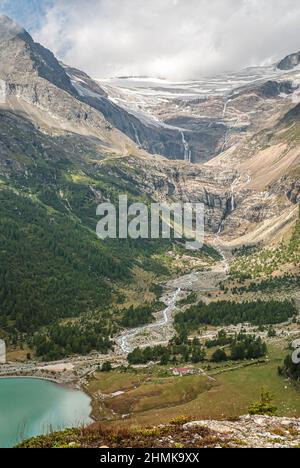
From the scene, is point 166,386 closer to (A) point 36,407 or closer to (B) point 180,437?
(A) point 36,407

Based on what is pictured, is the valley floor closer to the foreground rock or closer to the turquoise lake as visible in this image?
the turquoise lake

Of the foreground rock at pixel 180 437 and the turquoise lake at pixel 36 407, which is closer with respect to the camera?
the foreground rock at pixel 180 437

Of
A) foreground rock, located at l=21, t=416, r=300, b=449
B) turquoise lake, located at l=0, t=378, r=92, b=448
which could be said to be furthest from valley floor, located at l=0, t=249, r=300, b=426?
foreground rock, located at l=21, t=416, r=300, b=449

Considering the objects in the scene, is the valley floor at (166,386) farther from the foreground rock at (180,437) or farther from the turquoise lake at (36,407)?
the foreground rock at (180,437)

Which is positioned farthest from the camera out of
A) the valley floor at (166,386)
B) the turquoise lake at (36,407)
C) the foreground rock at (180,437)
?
the valley floor at (166,386)

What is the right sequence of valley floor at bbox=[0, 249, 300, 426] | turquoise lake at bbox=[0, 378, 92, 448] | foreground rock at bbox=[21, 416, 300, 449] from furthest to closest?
1. valley floor at bbox=[0, 249, 300, 426]
2. turquoise lake at bbox=[0, 378, 92, 448]
3. foreground rock at bbox=[21, 416, 300, 449]

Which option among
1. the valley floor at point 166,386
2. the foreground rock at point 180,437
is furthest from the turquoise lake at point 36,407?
the foreground rock at point 180,437
